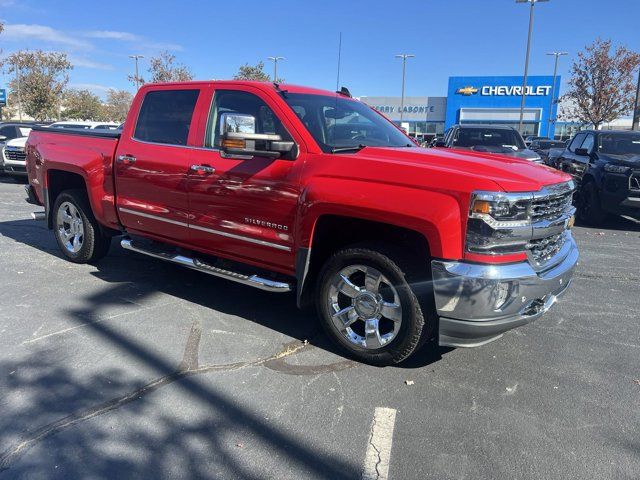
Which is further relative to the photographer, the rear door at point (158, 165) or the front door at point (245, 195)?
the rear door at point (158, 165)

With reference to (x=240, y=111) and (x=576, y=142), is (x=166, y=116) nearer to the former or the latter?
(x=240, y=111)

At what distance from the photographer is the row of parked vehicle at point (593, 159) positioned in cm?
875

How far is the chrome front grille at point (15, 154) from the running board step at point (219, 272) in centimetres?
1017

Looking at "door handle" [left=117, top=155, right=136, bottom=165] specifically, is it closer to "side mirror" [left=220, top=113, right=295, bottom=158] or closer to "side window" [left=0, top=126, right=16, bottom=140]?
"side mirror" [left=220, top=113, right=295, bottom=158]

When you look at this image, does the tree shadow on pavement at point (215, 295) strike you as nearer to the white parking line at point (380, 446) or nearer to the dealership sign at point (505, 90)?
the white parking line at point (380, 446)

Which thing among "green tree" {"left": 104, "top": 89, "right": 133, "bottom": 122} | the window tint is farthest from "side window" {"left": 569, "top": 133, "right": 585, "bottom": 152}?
"green tree" {"left": 104, "top": 89, "right": 133, "bottom": 122}

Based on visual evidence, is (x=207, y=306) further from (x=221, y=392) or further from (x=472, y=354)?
(x=472, y=354)

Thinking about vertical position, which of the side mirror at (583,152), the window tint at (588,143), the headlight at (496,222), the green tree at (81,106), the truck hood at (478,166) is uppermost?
the green tree at (81,106)

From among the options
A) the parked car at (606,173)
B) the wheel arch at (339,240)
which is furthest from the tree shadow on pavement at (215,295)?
the parked car at (606,173)

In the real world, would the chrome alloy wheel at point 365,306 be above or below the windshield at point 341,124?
below

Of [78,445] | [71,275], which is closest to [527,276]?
Answer: [78,445]

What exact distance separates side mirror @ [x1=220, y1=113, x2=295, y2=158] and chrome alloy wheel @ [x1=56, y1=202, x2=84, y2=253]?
3.00m

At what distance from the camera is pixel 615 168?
8.85 m

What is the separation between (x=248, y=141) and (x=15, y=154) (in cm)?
1236
